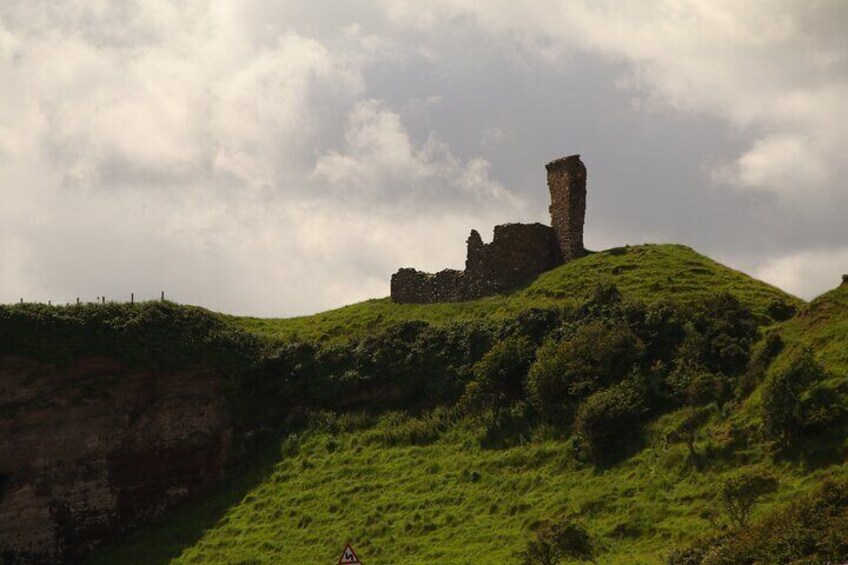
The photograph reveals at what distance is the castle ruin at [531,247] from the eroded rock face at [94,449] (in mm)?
15411

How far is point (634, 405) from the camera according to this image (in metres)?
45.3

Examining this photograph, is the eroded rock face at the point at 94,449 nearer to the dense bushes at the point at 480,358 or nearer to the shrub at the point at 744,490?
the dense bushes at the point at 480,358

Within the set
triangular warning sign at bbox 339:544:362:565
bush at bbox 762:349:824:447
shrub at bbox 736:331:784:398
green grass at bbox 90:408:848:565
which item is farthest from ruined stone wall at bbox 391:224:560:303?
triangular warning sign at bbox 339:544:362:565

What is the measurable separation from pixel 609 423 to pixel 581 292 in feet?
48.7

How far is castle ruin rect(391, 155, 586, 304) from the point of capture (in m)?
64.2

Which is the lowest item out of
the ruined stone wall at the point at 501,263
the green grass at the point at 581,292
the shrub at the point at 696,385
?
the shrub at the point at 696,385

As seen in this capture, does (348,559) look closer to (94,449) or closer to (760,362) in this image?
(760,362)

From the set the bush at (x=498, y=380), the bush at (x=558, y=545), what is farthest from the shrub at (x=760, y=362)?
the bush at (x=558, y=545)

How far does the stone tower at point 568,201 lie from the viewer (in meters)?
64.1

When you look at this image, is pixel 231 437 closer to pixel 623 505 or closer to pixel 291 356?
pixel 291 356

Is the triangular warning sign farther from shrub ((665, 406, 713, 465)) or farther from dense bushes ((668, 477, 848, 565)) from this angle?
shrub ((665, 406, 713, 465))

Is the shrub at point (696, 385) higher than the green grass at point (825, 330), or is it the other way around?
the green grass at point (825, 330)

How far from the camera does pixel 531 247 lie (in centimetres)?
6469

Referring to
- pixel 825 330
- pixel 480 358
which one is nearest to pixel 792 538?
pixel 825 330
